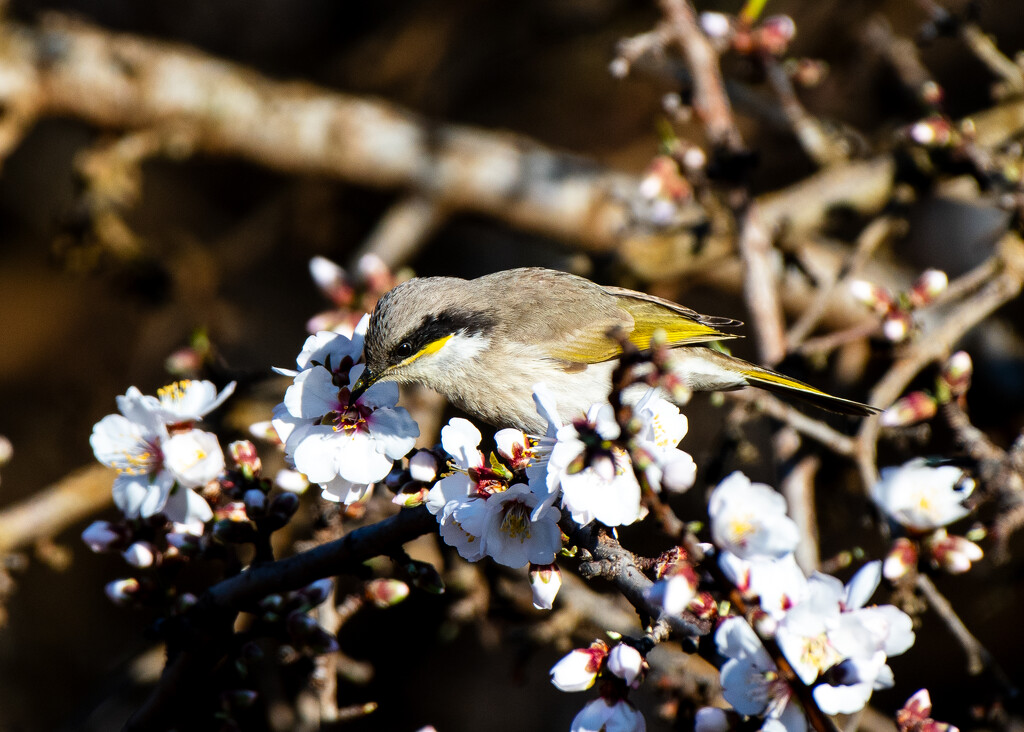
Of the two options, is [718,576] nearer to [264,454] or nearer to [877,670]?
[877,670]

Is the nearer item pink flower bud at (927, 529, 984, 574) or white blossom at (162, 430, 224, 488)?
white blossom at (162, 430, 224, 488)

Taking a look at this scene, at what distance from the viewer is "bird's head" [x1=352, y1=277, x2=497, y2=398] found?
276cm

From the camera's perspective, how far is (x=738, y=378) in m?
3.28

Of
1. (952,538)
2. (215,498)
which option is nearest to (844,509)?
(952,538)

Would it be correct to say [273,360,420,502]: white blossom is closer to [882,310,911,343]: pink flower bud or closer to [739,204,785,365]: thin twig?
[882,310,911,343]: pink flower bud

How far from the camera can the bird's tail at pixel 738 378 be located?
3074 mm

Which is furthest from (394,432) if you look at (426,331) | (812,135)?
(812,135)

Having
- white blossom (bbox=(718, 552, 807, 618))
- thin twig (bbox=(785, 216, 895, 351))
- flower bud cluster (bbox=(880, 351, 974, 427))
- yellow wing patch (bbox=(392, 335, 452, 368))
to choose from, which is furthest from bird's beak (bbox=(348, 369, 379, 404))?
thin twig (bbox=(785, 216, 895, 351))

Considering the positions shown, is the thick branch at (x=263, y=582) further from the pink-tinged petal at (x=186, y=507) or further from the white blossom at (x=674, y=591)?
the white blossom at (x=674, y=591)

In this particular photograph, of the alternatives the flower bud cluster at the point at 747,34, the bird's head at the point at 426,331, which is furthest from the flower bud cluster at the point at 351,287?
the flower bud cluster at the point at 747,34

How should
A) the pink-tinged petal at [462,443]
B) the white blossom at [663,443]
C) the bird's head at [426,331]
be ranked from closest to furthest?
the white blossom at [663,443] → the pink-tinged petal at [462,443] → the bird's head at [426,331]

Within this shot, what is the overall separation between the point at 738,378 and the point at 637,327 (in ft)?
1.49

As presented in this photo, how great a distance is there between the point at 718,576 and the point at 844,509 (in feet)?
9.40

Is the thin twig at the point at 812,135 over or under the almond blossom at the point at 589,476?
under
